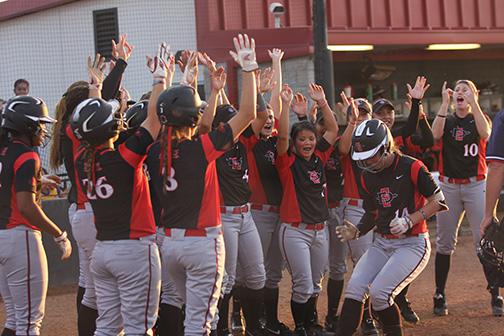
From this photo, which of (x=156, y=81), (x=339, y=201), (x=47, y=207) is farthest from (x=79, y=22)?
(x=156, y=81)

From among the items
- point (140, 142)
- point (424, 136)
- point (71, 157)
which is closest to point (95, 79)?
point (71, 157)

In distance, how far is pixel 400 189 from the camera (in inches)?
238

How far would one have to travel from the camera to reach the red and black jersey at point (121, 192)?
5.14m

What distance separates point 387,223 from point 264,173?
1435 mm

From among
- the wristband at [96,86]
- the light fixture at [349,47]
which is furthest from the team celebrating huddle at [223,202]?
the light fixture at [349,47]

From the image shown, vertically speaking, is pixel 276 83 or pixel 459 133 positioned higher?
pixel 276 83

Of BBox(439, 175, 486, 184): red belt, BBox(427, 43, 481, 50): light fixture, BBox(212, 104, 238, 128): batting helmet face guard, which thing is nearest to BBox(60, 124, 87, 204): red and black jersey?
BBox(212, 104, 238, 128): batting helmet face guard

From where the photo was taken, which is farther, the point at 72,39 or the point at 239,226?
the point at 72,39

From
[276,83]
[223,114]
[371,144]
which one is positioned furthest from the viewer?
[276,83]

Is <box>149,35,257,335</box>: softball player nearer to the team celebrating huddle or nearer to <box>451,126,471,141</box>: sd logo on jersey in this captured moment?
the team celebrating huddle

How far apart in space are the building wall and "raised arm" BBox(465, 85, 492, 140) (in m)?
7.07

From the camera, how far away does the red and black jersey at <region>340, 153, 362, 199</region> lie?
7.35 m

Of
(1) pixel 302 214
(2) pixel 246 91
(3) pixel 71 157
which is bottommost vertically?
(1) pixel 302 214

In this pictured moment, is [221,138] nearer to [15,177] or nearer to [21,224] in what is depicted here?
[15,177]
